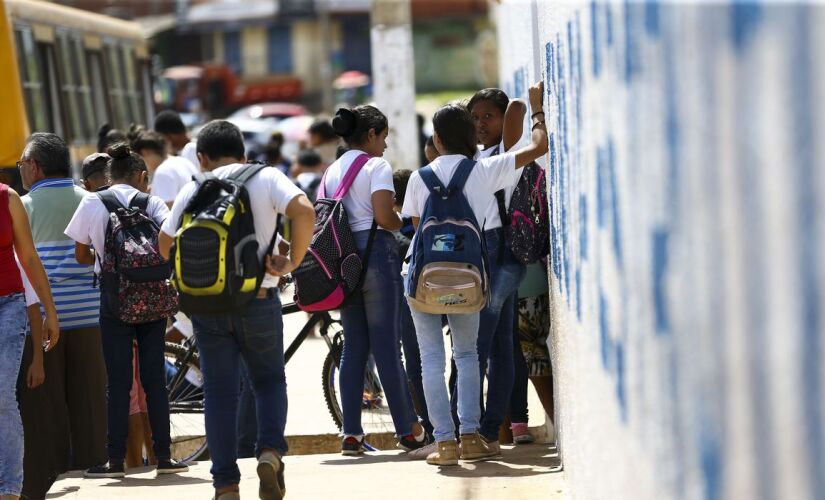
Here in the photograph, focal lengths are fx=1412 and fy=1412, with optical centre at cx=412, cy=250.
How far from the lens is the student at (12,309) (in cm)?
573

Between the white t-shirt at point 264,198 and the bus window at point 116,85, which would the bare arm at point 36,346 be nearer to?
the white t-shirt at point 264,198

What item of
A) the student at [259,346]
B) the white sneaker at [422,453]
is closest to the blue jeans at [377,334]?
the white sneaker at [422,453]

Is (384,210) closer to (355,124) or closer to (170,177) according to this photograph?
(355,124)

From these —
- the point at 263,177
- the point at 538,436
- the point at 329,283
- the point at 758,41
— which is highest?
the point at 758,41

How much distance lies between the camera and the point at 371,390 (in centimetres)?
807

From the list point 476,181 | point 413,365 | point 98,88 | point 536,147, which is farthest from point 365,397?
point 98,88

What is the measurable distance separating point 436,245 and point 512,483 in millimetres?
1035

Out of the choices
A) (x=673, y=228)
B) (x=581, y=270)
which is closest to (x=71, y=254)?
(x=581, y=270)

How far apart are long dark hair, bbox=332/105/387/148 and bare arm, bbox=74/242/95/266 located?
4.18 feet

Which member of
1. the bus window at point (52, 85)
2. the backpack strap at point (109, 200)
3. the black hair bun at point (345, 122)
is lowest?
the backpack strap at point (109, 200)

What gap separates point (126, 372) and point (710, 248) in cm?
470

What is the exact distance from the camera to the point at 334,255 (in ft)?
21.2

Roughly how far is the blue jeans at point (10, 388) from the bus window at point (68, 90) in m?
9.59

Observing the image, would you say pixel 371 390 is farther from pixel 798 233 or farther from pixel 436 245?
pixel 798 233
